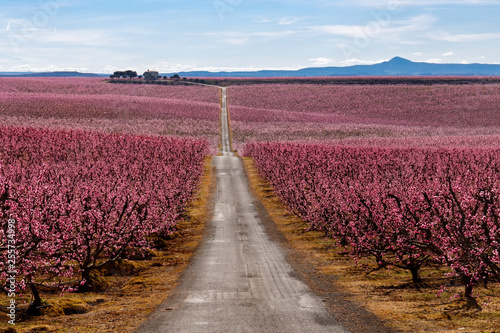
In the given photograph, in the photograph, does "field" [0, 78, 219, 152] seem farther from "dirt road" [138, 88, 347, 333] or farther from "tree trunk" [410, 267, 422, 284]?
"tree trunk" [410, 267, 422, 284]

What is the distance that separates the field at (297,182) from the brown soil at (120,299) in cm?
52

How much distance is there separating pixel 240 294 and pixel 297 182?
21.5m

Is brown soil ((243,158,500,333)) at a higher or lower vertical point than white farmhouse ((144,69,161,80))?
lower

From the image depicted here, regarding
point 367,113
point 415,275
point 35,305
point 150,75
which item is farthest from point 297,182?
point 150,75

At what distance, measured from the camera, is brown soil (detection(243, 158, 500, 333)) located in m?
13.4

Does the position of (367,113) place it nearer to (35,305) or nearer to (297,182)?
(297,182)

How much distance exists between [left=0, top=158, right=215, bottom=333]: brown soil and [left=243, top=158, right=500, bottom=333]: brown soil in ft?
17.3

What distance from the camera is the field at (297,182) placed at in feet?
47.2

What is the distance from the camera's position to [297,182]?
37.6 m

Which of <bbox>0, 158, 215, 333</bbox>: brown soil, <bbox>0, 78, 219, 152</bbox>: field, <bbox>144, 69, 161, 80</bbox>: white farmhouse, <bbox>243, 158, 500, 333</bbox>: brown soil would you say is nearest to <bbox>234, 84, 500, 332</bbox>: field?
<bbox>243, 158, 500, 333</bbox>: brown soil

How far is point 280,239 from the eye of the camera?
28.2 metres

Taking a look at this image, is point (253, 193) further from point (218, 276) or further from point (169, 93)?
point (169, 93)

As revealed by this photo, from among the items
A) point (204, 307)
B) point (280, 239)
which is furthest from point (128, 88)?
point (204, 307)

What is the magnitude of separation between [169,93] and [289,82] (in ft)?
161
